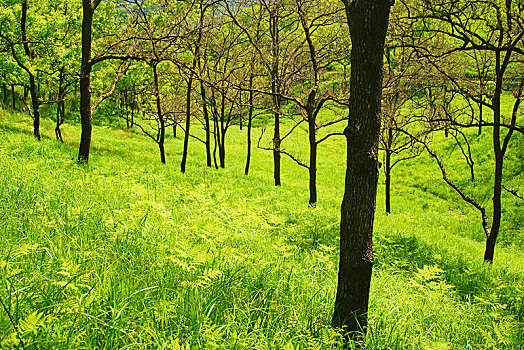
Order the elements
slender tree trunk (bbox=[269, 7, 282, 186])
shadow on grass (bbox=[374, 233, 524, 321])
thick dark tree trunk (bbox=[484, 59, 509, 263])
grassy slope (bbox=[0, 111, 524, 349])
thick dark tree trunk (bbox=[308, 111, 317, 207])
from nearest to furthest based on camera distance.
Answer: grassy slope (bbox=[0, 111, 524, 349]), shadow on grass (bbox=[374, 233, 524, 321]), thick dark tree trunk (bbox=[484, 59, 509, 263]), thick dark tree trunk (bbox=[308, 111, 317, 207]), slender tree trunk (bbox=[269, 7, 282, 186])

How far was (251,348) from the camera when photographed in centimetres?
213

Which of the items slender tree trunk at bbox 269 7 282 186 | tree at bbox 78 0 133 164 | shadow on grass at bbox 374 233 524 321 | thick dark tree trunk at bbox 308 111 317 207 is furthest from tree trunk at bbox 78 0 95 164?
shadow on grass at bbox 374 233 524 321

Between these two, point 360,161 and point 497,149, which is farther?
point 497,149

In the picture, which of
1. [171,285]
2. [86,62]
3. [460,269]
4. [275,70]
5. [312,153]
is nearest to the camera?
[171,285]

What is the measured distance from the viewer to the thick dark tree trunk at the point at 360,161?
262cm

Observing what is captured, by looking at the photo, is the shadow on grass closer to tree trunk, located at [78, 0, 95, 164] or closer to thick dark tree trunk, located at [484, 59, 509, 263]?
thick dark tree trunk, located at [484, 59, 509, 263]

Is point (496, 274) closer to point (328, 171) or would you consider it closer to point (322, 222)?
point (322, 222)

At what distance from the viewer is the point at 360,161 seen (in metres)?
2.73

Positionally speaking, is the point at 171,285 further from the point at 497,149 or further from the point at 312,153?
the point at 497,149

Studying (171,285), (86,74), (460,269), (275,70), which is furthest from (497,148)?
(86,74)

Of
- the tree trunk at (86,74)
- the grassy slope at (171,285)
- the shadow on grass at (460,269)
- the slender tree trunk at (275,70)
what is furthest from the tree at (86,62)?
the shadow on grass at (460,269)

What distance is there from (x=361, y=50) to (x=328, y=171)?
23.7 metres

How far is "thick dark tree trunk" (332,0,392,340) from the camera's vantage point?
2.62 metres

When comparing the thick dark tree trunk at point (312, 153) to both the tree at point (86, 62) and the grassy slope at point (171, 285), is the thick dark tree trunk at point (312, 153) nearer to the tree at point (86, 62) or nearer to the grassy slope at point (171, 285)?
the grassy slope at point (171, 285)
